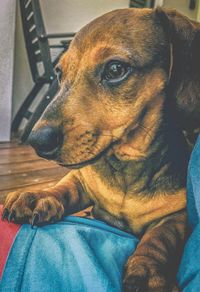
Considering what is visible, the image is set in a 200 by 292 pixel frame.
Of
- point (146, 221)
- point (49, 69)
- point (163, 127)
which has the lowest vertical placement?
point (49, 69)

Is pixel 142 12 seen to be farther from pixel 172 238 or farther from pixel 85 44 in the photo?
pixel 172 238

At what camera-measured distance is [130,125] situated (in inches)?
20.7

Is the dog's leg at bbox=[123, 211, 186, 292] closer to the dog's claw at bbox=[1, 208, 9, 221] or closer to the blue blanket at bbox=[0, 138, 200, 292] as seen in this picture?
the blue blanket at bbox=[0, 138, 200, 292]

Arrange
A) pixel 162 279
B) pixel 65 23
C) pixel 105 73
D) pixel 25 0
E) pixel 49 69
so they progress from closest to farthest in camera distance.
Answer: pixel 162 279, pixel 105 73, pixel 49 69, pixel 25 0, pixel 65 23

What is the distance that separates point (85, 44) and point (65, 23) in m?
1.75

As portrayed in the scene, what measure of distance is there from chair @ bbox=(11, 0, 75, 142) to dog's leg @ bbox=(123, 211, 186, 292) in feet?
4.13

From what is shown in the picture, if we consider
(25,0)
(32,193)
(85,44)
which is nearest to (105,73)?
(85,44)

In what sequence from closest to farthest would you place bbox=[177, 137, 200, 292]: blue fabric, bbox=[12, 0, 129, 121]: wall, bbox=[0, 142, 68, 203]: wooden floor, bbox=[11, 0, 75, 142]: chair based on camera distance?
bbox=[177, 137, 200, 292]: blue fabric, bbox=[0, 142, 68, 203]: wooden floor, bbox=[11, 0, 75, 142]: chair, bbox=[12, 0, 129, 121]: wall

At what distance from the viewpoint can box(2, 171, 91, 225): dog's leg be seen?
1.67 feet

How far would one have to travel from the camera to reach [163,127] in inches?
21.7

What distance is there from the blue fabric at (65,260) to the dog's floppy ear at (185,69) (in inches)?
7.3

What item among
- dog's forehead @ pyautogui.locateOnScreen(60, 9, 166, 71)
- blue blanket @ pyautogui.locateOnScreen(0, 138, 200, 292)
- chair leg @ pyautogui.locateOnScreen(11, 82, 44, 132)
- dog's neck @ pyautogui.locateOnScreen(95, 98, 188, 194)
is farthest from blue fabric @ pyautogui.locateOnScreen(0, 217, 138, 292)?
chair leg @ pyautogui.locateOnScreen(11, 82, 44, 132)

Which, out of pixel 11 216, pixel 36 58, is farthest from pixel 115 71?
pixel 36 58

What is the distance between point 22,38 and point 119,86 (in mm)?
1867
